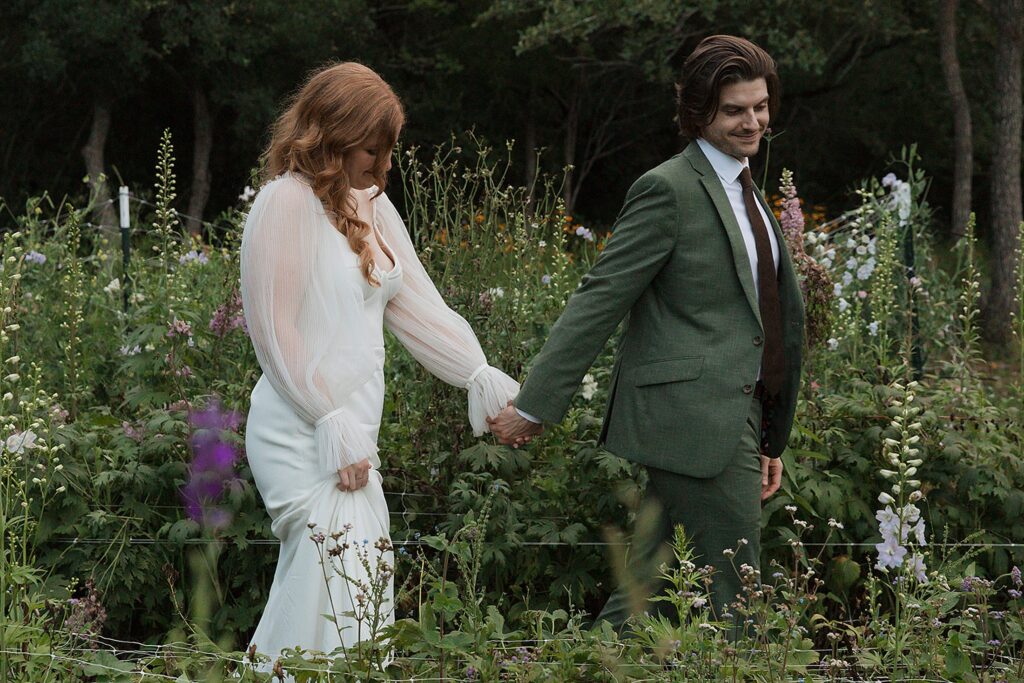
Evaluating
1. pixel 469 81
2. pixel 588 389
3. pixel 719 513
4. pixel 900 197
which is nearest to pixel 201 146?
pixel 469 81

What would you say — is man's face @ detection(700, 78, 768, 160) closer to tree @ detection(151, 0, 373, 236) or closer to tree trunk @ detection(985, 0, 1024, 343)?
tree trunk @ detection(985, 0, 1024, 343)

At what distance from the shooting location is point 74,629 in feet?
9.35

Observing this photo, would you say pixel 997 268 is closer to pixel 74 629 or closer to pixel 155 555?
pixel 155 555

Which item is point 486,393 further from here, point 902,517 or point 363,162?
point 902,517

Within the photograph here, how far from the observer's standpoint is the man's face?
123 inches

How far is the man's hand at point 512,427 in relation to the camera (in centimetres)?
A: 333

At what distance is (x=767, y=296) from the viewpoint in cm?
321

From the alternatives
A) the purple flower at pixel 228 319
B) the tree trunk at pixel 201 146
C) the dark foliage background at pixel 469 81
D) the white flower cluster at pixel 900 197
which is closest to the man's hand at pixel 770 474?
the purple flower at pixel 228 319

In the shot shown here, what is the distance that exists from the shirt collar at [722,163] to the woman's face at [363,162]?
816 millimetres

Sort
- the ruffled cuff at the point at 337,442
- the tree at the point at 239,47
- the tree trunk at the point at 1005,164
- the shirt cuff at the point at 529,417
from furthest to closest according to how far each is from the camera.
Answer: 1. the tree at the point at 239,47
2. the tree trunk at the point at 1005,164
3. the shirt cuff at the point at 529,417
4. the ruffled cuff at the point at 337,442

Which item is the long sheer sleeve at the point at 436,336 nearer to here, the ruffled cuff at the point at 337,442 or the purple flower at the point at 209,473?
the ruffled cuff at the point at 337,442

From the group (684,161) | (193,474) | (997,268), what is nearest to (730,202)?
(684,161)

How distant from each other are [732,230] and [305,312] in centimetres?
106

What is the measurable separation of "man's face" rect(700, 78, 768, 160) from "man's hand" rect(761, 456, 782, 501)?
91cm
